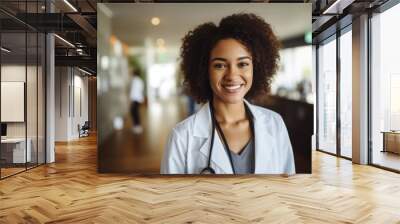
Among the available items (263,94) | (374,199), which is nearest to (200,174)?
(263,94)

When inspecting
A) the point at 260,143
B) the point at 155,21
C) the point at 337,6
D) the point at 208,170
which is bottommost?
the point at 208,170

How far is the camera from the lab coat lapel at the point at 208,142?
20.8ft

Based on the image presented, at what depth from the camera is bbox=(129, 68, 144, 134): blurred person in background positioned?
6.54 meters

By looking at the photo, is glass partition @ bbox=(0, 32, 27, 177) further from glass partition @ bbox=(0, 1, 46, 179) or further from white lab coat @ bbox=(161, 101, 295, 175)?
white lab coat @ bbox=(161, 101, 295, 175)

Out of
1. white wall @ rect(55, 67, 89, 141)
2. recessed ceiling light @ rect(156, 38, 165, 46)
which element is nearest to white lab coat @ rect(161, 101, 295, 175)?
recessed ceiling light @ rect(156, 38, 165, 46)

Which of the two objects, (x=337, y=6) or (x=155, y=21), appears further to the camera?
(x=337, y=6)

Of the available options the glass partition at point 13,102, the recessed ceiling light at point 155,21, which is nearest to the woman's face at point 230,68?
the recessed ceiling light at point 155,21

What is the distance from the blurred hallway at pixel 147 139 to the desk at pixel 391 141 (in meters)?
3.99

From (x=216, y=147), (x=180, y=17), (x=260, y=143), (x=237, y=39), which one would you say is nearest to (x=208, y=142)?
(x=216, y=147)

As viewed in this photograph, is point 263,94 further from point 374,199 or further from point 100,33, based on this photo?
point 100,33

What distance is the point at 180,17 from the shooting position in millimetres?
6520

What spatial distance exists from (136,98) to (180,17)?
1.56m

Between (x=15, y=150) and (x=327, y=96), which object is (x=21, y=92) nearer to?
(x=15, y=150)

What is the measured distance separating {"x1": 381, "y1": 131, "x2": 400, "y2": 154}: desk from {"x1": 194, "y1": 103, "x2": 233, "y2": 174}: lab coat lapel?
3.28 meters
